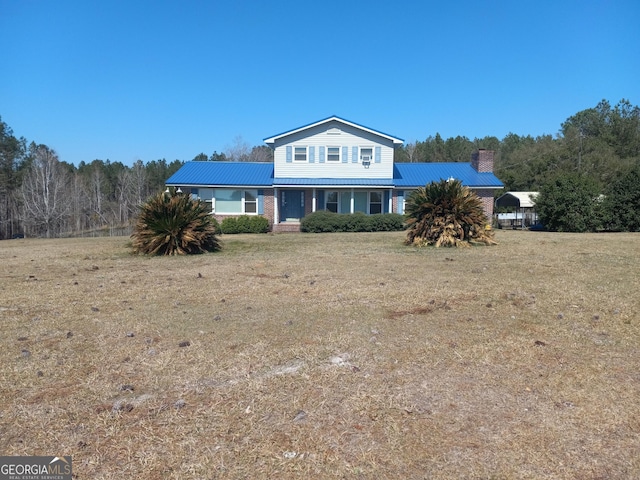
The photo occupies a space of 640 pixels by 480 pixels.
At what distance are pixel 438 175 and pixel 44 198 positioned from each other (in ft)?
124

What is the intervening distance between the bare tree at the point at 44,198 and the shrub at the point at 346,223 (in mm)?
29370

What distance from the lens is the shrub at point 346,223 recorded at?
2361 centimetres

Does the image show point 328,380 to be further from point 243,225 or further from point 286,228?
point 286,228

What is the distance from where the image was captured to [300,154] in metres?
26.5

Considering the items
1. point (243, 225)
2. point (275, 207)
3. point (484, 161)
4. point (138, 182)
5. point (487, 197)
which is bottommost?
point (243, 225)

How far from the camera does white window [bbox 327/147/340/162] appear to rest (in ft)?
86.7

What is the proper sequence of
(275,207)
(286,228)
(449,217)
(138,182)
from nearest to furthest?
(449,217)
(286,228)
(275,207)
(138,182)

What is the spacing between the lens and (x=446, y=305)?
225 inches

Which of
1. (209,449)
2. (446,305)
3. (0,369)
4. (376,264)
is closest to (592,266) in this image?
(376,264)

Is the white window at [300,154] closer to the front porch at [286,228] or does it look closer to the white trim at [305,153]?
the white trim at [305,153]

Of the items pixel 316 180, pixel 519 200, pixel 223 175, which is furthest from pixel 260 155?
pixel 519 200

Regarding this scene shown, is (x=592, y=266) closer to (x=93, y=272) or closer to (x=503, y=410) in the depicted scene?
(x=503, y=410)

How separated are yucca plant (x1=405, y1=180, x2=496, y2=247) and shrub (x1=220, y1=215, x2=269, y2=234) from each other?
1232 centimetres

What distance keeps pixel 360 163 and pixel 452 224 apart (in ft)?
46.5
